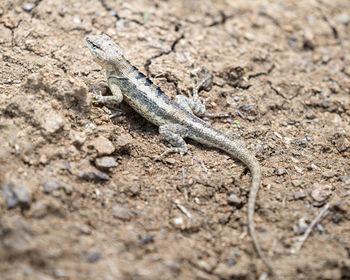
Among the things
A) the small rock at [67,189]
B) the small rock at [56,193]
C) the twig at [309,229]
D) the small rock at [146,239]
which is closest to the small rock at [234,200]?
the twig at [309,229]

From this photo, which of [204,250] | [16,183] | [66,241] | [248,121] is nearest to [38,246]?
[66,241]

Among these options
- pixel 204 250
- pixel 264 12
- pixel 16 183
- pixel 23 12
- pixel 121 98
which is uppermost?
pixel 264 12

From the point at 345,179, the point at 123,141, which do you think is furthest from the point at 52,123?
the point at 345,179

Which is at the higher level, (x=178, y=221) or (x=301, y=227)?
(x=301, y=227)

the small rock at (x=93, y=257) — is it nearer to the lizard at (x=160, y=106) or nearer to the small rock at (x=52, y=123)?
the small rock at (x=52, y=123)

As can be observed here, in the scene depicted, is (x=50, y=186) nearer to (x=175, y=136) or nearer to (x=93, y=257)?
(x=93, y=257)

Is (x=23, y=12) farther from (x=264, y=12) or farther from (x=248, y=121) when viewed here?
(x=264, y=12)

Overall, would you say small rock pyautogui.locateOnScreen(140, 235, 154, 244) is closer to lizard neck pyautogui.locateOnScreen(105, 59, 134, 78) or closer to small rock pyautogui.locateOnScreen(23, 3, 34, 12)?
lizard neck pyautogui.locateOnScreen(105, 59, 134, 78)
